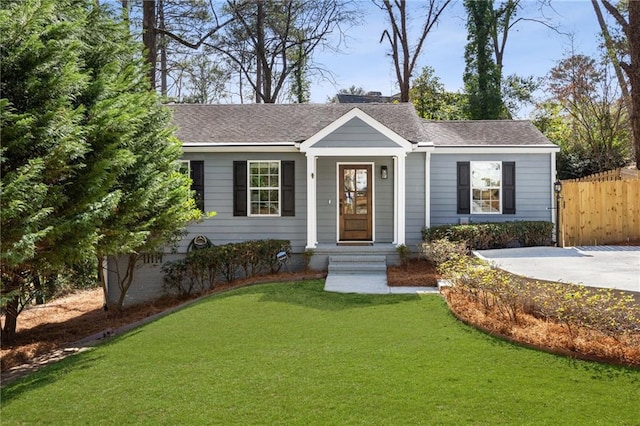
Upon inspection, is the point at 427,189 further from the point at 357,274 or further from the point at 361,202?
the point at 357,274

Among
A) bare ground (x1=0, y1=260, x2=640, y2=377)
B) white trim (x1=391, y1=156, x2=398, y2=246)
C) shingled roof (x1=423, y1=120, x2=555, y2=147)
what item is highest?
shingled roof (x1=423, y1=120, x2=555, y2=147)

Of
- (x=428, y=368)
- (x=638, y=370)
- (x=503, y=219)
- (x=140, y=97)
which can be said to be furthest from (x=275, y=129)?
(x=638, y=370)

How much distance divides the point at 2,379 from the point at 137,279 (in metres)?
6.26

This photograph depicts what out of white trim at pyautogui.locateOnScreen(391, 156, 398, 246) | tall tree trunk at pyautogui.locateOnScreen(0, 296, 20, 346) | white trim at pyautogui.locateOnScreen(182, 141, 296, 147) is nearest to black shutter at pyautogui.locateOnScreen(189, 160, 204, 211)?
white trim at pyautogui.locateOnScreen(182, 141, 296, 147)

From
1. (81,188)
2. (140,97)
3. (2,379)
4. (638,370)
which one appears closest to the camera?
(638,370)

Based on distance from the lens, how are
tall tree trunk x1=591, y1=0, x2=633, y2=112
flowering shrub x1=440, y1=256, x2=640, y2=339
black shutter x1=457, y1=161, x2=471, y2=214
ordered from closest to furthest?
flowering shrub x1=440, y1=256, x2=640, y2=339 → black shutter x1=457, y1=161, x2=471, y2=214 → tall tree trunk x1=591, y1=0, x2=633, y2=112

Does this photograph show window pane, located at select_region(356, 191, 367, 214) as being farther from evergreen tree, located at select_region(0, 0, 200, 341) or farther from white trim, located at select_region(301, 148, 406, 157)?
evergreen tree, located at select_region(0, 0, 200, 341)

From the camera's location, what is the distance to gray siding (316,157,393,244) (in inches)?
499

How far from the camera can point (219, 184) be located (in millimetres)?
12328

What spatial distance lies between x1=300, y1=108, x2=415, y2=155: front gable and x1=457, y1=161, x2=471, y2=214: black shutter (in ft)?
6.24

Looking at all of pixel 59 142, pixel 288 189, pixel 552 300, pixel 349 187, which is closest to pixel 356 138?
pixel 349 187

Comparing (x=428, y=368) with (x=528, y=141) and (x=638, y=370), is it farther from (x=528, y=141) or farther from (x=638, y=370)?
(x=528, y=141)

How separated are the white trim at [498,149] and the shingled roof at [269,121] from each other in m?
0.68

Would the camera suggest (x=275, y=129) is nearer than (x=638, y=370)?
No
